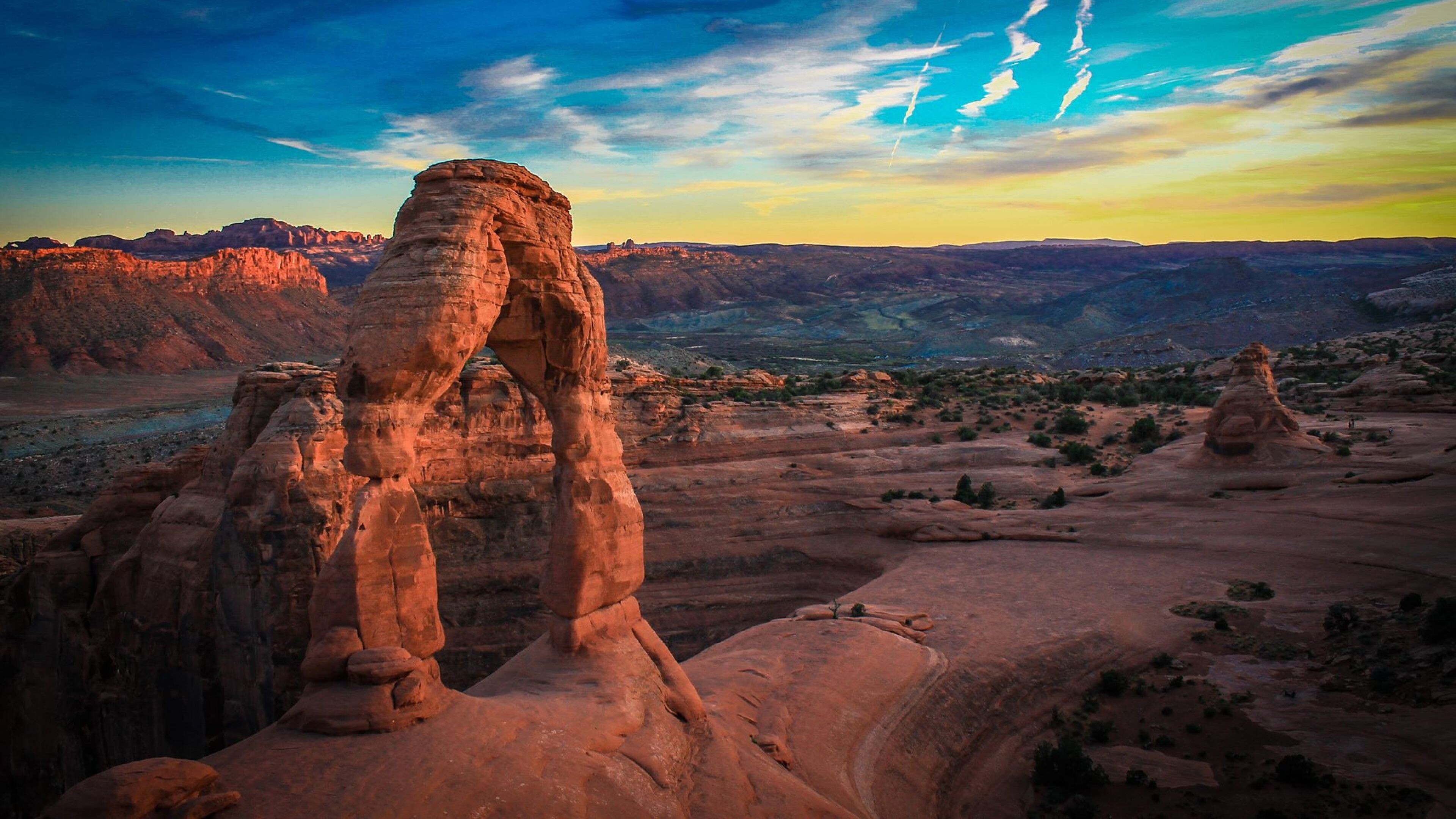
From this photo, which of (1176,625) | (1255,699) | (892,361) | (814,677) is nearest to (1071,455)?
(1176,625)

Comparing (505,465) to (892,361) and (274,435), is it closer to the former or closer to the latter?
(274,435)

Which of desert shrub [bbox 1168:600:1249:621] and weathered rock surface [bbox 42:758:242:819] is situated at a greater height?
weathered rock surface [bbox 42:758:242:819]

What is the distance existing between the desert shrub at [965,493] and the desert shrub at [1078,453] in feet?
15.6

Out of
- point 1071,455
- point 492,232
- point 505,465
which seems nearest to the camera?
point 492,232

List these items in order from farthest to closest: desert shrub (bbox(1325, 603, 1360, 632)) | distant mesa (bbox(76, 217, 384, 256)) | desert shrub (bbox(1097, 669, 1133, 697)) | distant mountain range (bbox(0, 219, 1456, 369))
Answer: distant mesa (bbox(76, 217, 384, 256)) → distant mountain range (bbox(0, 219, 1456, 369)) → desert shrub (bbox(1325, 603, 1360, 632)) → desert shrub (bbox(1097, 669, 1133, 697))

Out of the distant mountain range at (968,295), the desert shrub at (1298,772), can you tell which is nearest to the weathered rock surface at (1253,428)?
the desert shrub at (1298,772)

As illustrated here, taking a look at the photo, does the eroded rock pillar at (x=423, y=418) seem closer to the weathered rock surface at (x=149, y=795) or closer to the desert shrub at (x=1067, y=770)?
the weathered rock surface at (x=149, y=795)

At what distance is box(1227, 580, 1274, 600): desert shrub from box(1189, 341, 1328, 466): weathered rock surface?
724 centimetres

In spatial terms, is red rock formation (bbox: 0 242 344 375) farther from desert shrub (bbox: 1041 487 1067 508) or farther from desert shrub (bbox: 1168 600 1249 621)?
desert shrub (bbox: 1168 600 1249 621)

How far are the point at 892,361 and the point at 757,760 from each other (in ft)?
259

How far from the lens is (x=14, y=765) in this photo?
1514cm

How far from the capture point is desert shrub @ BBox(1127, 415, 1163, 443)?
100 ft

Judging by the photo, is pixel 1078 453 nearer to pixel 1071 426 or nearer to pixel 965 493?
pixel 1071 426

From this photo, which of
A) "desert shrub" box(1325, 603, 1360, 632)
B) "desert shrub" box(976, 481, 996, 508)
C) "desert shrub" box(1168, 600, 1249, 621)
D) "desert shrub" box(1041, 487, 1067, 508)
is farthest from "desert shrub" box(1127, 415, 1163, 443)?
"desert shrub" box(1325, 603, 1360, 632)
